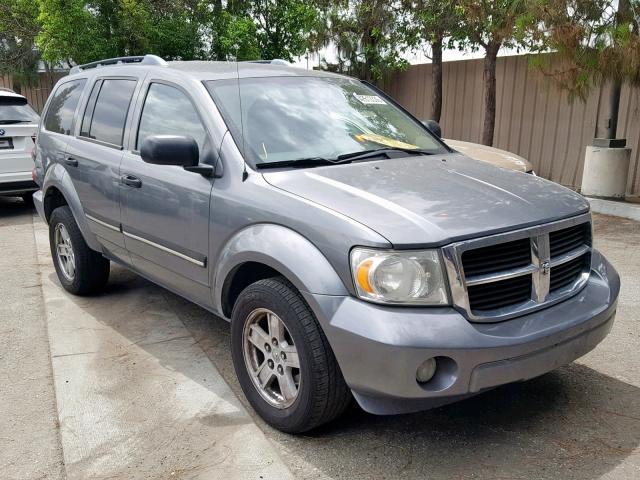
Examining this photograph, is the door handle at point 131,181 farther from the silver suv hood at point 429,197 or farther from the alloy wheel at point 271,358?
the alloy wheel at point 271,358

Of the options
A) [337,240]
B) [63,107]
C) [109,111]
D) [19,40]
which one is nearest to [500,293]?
[337,240]

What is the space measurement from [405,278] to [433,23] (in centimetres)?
843

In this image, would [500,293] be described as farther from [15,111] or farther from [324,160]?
[15,111]

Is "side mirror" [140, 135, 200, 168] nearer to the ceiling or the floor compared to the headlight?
nearer to the ceiling

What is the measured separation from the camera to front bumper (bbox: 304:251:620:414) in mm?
2654

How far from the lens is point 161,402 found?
12.1 ft

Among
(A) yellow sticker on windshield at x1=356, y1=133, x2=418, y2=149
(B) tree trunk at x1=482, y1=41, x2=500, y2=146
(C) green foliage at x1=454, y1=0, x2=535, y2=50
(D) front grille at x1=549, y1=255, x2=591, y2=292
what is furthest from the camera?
(B) tree trunk at x1=482, y1=41, x2=500, y2=146

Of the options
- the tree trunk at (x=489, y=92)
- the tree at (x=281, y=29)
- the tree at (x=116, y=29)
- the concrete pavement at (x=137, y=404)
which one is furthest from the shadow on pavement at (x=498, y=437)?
the tree at (x=281, y=29)

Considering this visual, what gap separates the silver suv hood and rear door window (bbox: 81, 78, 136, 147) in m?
1.73

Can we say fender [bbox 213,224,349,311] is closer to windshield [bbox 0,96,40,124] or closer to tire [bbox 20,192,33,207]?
windshield [bbox 0,96,40,124]

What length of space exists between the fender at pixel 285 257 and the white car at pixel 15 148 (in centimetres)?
679

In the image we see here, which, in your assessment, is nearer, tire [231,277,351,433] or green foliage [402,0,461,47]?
tire [231,277,351,433]

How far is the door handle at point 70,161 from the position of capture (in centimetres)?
504

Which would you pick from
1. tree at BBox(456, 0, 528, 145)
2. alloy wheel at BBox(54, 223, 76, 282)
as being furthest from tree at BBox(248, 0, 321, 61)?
alloy wheel at BBox(54, 223, 76, 282)
